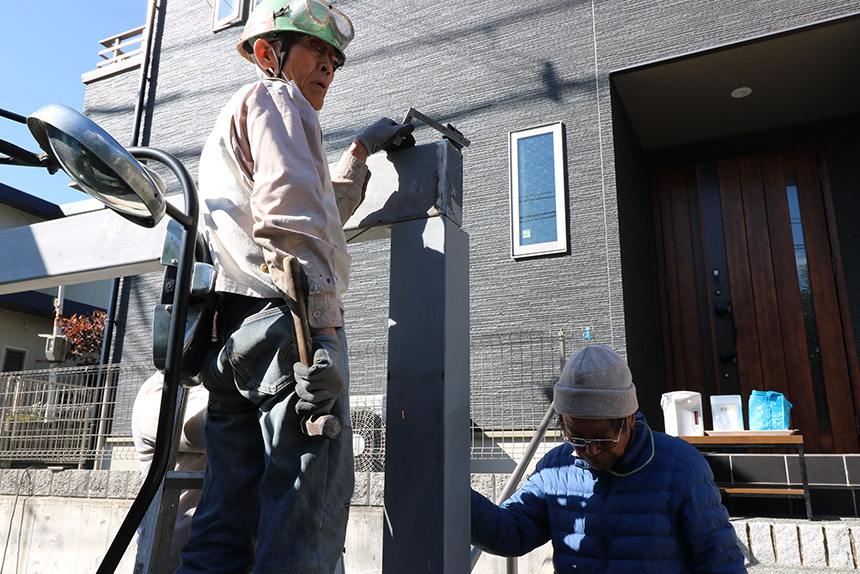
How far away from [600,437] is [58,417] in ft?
20.9

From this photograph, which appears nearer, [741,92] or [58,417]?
[58,417]

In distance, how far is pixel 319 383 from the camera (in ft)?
3.85

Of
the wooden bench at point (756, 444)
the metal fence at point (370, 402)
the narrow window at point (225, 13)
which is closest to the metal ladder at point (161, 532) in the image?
the wooden bench at point (756, 444)

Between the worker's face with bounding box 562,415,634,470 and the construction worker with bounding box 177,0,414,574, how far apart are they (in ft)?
2.66

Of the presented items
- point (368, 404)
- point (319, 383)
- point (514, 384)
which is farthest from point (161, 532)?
point (514, 384)

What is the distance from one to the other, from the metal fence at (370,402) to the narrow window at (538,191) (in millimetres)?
1051

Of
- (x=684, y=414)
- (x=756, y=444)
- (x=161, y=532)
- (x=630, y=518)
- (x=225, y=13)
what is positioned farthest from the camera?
(x=225, y=13)

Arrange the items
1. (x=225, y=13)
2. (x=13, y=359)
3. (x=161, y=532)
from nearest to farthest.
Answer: (x=161, y=532) → (x=225, y=13) → (x=13, y=359)

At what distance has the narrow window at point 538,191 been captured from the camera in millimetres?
6969

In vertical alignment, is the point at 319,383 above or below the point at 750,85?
below

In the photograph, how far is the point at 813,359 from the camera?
6742 millimetres

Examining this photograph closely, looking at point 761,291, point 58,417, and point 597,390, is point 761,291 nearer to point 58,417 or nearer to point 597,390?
point 597,390

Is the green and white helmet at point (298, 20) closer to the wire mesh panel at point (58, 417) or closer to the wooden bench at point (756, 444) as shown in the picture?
the wooden bench at point (756, 444)

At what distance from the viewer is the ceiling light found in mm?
7000
